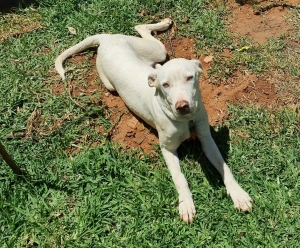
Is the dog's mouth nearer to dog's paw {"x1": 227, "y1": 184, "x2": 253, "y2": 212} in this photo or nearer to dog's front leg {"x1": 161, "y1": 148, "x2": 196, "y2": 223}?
dog's front leg {"x1": 161, "y1": 148, "x2": 196, "y2": 223}

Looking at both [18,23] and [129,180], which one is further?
[18,23]

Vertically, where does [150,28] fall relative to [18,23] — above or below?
below

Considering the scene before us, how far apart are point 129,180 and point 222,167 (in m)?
0.88

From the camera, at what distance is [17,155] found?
4.30m

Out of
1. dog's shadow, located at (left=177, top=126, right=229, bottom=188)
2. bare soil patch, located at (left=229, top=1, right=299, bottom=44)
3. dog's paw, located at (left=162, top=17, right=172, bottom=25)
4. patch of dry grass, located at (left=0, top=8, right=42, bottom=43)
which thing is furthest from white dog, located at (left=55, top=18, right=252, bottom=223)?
bare soil patch, located at (left=229, top=1, right=299, bottom=44)

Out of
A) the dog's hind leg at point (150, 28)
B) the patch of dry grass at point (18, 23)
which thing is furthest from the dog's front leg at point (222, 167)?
the patch of dry grass at point (18, 23)

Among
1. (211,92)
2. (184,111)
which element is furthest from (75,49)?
(184,111)

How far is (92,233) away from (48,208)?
50cm

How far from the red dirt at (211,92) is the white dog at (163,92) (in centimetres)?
17

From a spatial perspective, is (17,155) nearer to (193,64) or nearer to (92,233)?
(92,233)

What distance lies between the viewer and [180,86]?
3467mm

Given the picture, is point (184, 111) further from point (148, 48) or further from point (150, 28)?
point (150, 28)

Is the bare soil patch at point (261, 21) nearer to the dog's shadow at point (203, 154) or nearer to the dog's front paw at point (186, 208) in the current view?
the dog's shadow at point (203, 154)

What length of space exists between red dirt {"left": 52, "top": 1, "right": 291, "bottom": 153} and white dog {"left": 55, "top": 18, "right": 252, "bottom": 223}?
17cm
